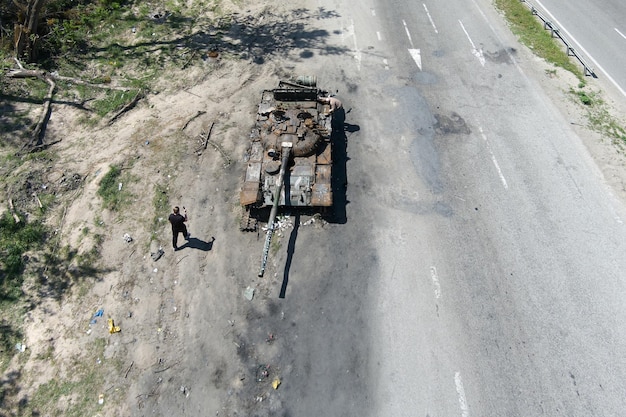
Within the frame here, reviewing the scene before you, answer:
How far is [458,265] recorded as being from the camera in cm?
1302

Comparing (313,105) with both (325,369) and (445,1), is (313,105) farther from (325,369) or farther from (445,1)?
(445,1)

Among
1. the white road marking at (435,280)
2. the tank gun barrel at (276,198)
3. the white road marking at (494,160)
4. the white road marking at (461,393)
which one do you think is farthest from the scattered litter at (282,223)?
the white road marking at (494,160)

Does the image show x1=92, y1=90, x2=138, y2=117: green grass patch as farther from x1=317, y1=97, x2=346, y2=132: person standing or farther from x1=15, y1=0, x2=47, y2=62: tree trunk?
x1=317, y1=97, x2=346, y2=132: person standing

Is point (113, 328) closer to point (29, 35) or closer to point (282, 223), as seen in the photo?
point (282, 223)

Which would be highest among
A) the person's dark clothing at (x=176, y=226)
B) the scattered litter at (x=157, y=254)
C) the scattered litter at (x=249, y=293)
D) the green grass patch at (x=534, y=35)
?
the green grass patch at (x=534, y=35)

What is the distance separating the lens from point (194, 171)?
15586mm

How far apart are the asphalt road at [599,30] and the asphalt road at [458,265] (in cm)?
412

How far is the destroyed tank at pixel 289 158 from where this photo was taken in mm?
13328

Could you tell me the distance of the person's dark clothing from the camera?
12.5 meters

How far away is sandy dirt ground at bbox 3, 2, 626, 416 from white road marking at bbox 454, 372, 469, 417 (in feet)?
Answer: 15.6

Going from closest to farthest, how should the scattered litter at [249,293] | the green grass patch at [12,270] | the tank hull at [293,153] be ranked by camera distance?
the green grass patch at [12,270]
the scattered litter at [249,293]
the tank hull at [293,153]

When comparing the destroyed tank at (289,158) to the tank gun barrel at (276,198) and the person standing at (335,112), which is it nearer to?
the tank gun barrel at (276,198)

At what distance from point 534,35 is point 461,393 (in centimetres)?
2007

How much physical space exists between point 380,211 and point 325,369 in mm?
5891
